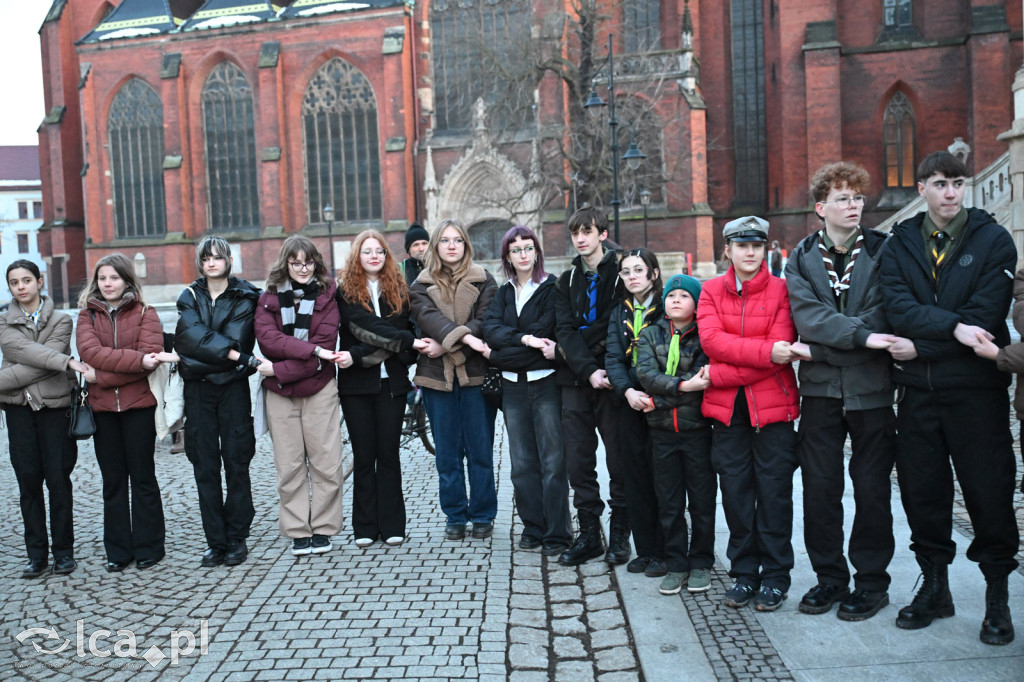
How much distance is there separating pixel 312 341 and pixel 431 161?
26740 mm

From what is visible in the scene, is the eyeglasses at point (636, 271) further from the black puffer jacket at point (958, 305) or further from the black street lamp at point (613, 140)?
the black street lamp at point (613, 140)

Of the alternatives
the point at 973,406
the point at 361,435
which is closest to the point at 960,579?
the point at 973,406

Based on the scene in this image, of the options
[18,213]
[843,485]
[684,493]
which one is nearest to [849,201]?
[843,485]

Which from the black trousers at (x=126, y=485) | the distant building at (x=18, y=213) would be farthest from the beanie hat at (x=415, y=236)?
the distant building at (x=18, y=213)

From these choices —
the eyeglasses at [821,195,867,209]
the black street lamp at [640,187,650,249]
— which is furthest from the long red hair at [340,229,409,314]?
the black street lamp at [640,187,650,249]

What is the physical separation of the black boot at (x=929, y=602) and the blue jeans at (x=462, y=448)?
272 cm

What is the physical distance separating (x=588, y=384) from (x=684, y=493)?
890mm

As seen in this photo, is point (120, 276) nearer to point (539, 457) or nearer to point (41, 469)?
point (41, 469)

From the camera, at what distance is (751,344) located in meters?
4.35

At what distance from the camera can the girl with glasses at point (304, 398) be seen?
562cm

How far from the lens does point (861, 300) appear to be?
4.28 metres

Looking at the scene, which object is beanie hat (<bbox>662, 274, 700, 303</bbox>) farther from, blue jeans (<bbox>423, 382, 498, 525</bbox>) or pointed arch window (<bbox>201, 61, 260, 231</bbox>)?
pointed arch window (<bbox>201, 61, 260, 231</bbox>)

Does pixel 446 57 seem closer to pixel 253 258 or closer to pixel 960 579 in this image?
pixel 253 258

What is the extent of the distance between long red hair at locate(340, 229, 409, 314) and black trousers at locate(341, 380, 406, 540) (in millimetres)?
548
